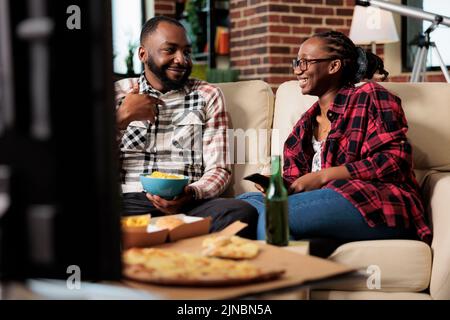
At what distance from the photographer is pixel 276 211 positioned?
1.43 m

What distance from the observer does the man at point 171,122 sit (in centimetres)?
236

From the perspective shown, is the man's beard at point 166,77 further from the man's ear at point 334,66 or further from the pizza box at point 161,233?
the pizza box at point 161,233

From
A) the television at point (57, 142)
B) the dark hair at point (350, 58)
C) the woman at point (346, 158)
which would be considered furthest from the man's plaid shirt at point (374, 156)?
the television at point (57, 142)

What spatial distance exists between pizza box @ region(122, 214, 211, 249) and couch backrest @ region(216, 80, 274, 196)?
3.33 ft

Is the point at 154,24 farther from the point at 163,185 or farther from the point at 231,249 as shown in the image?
the point at 231,249

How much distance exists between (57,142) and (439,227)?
5.72ft

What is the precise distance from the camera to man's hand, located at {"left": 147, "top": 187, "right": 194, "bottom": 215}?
2168 millimetres

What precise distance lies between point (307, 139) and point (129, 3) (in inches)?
175

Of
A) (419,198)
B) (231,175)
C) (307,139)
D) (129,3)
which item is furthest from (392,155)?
(129,3)

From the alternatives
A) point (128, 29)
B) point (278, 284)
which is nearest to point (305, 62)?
point (278, 284)

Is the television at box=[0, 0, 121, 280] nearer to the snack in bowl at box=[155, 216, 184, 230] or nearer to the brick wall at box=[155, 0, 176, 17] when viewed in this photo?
the snack in bowl at box=[155, 216, 184, 230]

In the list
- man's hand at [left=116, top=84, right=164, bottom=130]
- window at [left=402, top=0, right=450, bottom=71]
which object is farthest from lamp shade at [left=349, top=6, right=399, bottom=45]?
man's hand at [left=116, top=84, right=164, bottom=130]
